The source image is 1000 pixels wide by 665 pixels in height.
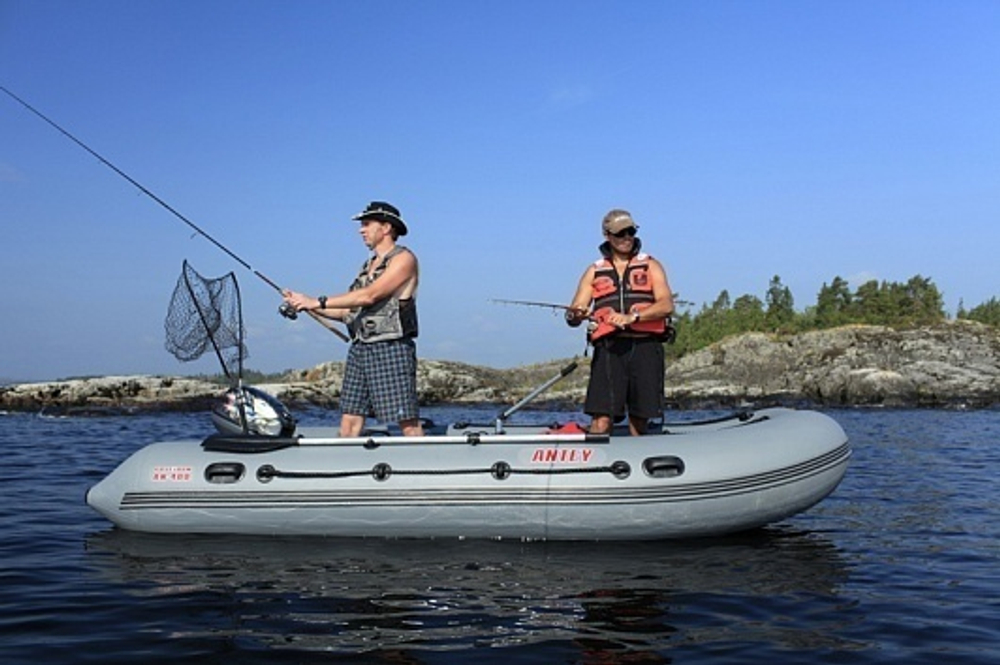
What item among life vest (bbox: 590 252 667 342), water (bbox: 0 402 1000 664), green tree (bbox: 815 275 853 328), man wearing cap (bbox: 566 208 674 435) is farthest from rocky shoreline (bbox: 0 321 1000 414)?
life vest (bbox: 590 252 667 342)

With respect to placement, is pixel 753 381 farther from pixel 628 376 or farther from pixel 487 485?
pixel 487 485

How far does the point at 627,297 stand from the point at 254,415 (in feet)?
10.8

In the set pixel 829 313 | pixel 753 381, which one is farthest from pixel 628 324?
pixel 829 313

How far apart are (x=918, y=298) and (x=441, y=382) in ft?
131

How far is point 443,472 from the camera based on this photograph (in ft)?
21.3

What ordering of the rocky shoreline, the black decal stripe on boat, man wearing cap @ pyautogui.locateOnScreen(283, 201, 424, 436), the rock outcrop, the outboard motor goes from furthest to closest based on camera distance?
the rock outcrop, the rocky shoreline, the outboard motor, man wearing cap @ pyautogui.locateOnScreen(283, 201, 424, 436), the black decal stripe on boat

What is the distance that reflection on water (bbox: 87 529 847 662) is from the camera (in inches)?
171

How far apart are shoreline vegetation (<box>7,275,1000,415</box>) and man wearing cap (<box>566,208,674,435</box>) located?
2213 centimetres

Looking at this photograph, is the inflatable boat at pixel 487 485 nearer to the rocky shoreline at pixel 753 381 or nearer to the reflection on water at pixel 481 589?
the reflection on water at pixel 481 589

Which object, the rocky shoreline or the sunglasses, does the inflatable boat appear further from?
the rocky shoreline

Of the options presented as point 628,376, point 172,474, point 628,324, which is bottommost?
point 172,474

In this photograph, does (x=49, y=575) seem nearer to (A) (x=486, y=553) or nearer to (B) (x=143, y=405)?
(A) (x=486, y=553)

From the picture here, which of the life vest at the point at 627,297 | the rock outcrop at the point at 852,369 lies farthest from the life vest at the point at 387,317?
the rock outcrop at the point at 852,369

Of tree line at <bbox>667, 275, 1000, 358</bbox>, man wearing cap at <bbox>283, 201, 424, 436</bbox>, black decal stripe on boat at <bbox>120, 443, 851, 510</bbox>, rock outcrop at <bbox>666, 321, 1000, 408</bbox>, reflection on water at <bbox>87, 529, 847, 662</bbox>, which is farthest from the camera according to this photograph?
tree line at <bbox>667, 275, 1000, 358</bbox>
